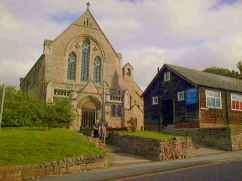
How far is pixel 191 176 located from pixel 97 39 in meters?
32.7

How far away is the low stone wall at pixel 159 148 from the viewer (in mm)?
18534

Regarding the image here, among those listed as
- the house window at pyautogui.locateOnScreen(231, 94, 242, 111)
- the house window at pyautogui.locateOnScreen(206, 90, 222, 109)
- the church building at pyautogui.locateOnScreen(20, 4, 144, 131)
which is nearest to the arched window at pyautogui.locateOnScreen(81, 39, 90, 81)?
the church building at pyautogui.locateOnScreen(20, 4, 144, 131)

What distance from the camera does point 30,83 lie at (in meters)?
46.1

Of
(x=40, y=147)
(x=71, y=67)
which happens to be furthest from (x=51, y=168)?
(x=71, y=67)

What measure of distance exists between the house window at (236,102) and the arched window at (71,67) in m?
21.4

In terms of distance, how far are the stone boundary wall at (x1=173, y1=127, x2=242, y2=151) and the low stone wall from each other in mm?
4959

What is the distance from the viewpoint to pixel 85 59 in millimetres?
39719

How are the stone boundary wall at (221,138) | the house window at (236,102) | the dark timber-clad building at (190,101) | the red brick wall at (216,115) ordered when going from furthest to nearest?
the house window at (236,102) → the dark timber-clad building at (190,101) → the red brick wall at (216,115) → the stone boundary wall at (221,138)

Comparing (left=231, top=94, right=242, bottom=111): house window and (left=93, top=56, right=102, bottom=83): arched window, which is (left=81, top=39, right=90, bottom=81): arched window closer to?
(left=93, top=56, right=102, bottom=83): arched window

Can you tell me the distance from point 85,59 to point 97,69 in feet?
7.86

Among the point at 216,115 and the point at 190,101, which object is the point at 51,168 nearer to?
the point at 190,101

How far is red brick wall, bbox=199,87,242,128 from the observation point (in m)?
27.5

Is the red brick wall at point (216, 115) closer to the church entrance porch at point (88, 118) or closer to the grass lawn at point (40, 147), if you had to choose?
the grass lawn at point (40, 147)

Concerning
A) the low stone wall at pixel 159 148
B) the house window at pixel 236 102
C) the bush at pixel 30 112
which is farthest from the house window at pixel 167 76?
the bush at pixel 30 112
